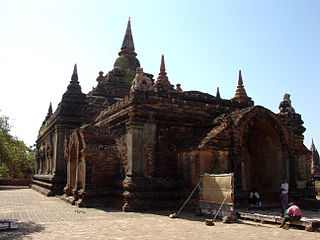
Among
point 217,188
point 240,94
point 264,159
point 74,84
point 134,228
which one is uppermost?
point 74,84

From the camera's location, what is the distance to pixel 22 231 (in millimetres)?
9398

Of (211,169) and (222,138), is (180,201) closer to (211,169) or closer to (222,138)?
(211,169)

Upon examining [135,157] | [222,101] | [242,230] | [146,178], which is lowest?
[242,230]

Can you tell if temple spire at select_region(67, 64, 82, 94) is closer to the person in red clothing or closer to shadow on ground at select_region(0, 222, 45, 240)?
shadow on ground at select_region(0, 222, 45, 240)

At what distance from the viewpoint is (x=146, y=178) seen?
49.2ft

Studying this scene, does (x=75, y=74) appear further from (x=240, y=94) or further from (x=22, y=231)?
(x=22, y=231)

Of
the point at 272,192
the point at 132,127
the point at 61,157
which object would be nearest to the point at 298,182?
the point at 272,192

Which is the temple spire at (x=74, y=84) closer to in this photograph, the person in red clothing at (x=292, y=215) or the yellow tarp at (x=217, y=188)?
the yellow tarp at (x=217, y=188)

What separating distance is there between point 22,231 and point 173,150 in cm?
791

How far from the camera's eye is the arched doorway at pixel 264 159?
627 inches

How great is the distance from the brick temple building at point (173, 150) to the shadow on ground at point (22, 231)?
464 cm

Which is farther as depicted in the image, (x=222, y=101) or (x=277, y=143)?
(x=222, y=101)

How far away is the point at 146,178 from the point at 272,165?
6.23 metres

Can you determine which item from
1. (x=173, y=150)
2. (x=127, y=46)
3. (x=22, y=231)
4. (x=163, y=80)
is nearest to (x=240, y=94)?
(x=163, y=80)
